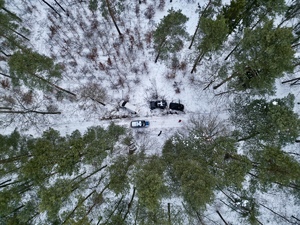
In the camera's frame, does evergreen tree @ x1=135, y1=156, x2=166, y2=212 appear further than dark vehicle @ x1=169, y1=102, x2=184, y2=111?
No

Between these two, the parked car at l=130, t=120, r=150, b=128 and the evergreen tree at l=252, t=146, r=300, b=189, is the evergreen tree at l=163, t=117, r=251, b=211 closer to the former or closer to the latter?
the evergreen tree at l=252, t=146, r=300, b=189

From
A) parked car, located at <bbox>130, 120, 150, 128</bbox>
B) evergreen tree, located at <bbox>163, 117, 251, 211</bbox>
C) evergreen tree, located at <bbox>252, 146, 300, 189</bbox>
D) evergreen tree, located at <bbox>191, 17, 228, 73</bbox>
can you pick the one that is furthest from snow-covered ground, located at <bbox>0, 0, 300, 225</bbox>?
evergreen tree, located at <bbox>252, 146, 300, 189</bbox>

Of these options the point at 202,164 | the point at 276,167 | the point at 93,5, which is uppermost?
the point at 93,5

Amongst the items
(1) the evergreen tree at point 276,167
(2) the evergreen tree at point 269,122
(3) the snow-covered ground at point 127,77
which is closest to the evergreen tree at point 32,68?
(3) the snow-covered ground at point 127,77

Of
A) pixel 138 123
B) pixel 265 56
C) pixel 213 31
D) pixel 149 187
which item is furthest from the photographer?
pixel 138 123

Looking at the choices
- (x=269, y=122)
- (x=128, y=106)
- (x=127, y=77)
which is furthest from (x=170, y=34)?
(x=269, y=122)

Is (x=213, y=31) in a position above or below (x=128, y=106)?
above

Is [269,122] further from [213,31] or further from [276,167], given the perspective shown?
Result: [213,31]

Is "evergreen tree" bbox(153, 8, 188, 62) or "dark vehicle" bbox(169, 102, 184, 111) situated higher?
"evergreen tree" bbox(153, 8, 188, 62)

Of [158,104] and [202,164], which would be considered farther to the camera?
[158,104]

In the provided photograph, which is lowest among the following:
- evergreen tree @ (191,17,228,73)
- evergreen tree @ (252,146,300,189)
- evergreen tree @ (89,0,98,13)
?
evergreen tree @ (252,146,300,189)
